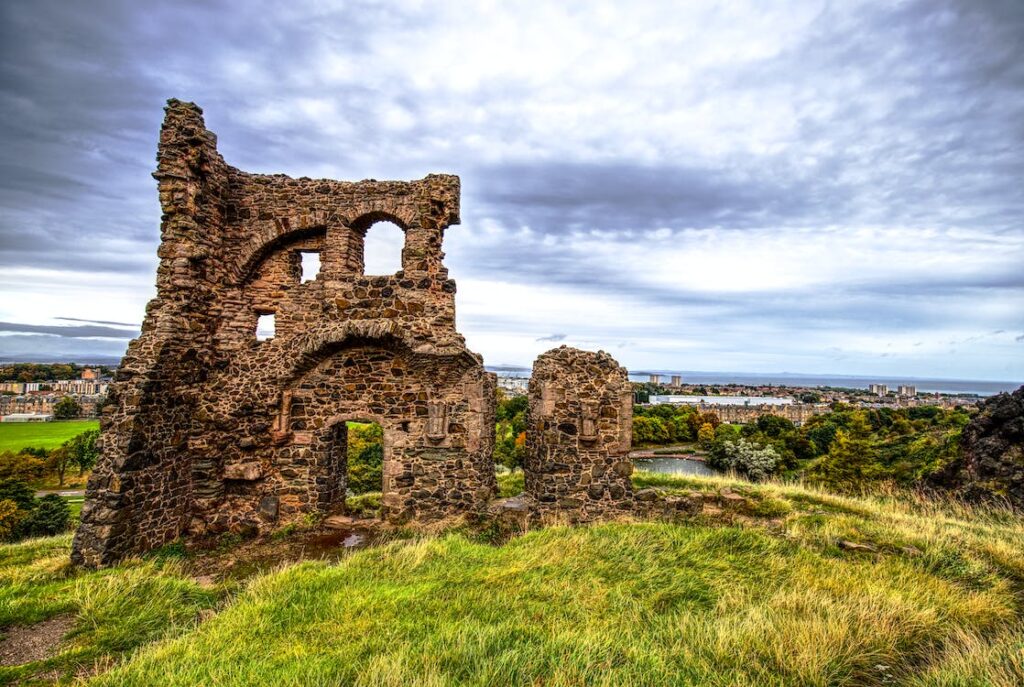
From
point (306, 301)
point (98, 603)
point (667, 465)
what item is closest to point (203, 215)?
point (306, 301)

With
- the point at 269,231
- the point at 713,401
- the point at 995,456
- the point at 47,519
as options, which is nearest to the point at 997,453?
the point at 995,456

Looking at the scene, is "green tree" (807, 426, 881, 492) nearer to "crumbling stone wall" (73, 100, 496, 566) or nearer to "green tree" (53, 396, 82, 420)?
"crumbling stone wall" (73, 100, 496, 566)

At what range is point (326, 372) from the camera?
10477mm

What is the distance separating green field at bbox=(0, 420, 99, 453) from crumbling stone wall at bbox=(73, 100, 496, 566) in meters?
49.7

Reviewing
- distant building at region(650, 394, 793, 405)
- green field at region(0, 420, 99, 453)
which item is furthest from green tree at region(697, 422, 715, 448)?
green field at region(0, 420, 99, 453)

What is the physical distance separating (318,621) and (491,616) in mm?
1795

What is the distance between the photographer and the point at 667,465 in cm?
4384

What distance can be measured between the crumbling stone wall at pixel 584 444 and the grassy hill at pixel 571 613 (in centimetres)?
159

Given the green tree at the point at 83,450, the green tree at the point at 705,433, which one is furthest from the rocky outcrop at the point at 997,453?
the green tree at the point at 83,450

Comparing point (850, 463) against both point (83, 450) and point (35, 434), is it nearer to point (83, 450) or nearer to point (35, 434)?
point (83, 450)

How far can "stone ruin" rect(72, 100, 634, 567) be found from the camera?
987 centimetres

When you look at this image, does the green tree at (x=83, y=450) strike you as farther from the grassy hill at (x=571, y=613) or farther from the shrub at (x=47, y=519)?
the grassy hill at (x=571, y=613)

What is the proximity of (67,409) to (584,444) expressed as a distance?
91.0 m

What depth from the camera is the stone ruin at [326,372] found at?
32.4 feet
